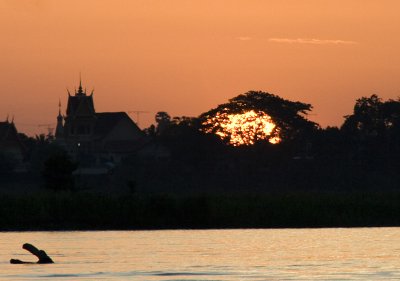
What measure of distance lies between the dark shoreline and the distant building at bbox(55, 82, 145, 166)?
94.0 metres

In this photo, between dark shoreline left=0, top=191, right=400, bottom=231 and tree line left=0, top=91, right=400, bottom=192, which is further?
tree line left=0, top=91, right=400, bottom=192

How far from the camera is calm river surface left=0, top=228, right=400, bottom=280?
139 feet

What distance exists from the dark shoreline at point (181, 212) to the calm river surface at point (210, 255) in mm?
2689

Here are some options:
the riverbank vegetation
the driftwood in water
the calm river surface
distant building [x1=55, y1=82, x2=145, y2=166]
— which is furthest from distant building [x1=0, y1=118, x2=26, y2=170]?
the driftwood in water

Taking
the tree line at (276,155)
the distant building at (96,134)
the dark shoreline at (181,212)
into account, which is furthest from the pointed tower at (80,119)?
the dark shoreline at (181,212)

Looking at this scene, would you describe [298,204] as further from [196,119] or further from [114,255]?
[196,119]

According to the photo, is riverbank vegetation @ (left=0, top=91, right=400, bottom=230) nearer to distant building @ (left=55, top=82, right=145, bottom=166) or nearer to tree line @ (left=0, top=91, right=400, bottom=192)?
tree line @ (left=0, top=91, right=400, bottom=192)

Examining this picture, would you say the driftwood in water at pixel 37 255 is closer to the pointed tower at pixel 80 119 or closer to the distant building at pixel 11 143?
the distant building at pixel 11 143

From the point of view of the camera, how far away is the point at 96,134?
601 feet

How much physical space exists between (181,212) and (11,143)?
302 feet

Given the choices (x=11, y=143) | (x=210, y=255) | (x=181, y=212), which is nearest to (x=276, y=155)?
(x=11, y=143)

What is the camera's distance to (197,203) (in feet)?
237

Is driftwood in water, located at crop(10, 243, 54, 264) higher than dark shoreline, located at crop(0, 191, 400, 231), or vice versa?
dark shoreline, located at crop(0, 191, 400, 231)

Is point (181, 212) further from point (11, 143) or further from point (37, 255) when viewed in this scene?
point (11, 143)
